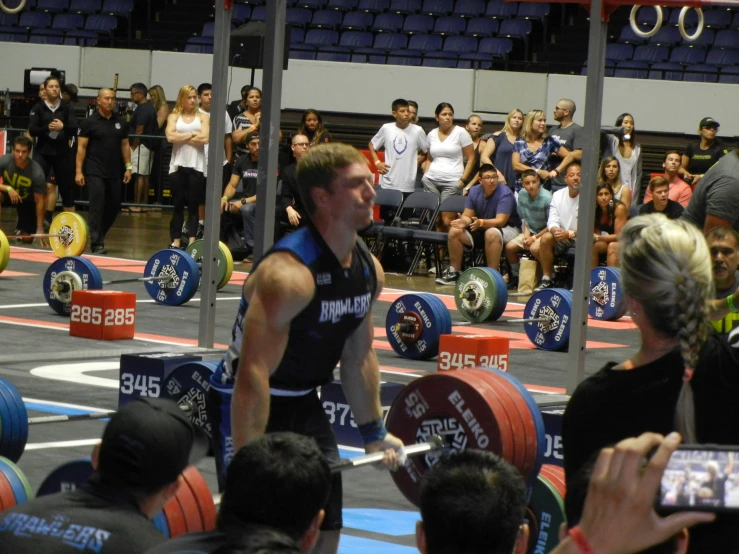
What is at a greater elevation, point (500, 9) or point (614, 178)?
point (500, 9)

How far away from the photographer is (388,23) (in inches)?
891

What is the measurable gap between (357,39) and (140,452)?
1996 centimetres

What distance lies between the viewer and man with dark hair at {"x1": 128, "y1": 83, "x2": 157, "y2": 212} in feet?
62.3

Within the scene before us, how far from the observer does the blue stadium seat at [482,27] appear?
22141 millimetres

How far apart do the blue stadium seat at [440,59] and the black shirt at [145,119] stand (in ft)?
15.1

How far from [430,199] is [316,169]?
36.7 ft

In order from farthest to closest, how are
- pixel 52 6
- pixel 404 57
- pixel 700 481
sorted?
pixel 52 6, pixel 404 57, pixel 700 481

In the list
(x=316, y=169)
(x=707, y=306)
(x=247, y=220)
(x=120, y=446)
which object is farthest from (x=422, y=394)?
(x=247, y=220)

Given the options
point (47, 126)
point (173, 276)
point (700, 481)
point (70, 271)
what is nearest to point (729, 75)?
point (47, 126)

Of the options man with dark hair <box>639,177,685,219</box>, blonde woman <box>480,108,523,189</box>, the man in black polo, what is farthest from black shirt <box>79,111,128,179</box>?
man with dark hair <box>639,177,685,219</box>

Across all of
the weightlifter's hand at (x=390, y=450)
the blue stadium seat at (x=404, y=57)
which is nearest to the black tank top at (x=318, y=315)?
the weightlifter's hand at (x=390, y=450)

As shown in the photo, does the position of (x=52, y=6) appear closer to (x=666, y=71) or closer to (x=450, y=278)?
(x=666, y=71)

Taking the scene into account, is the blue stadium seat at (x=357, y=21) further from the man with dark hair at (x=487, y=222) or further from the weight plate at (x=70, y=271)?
the weight plate at (x=70, y=271)

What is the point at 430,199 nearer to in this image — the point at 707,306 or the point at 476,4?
the point at 476,4
